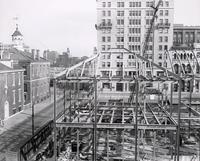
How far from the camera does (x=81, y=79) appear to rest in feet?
59.3

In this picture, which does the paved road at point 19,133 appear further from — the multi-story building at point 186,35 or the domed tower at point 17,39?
the multi-story building at point 186,35

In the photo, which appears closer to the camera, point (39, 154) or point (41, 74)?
point (39, 154)

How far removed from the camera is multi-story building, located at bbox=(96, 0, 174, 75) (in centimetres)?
6056

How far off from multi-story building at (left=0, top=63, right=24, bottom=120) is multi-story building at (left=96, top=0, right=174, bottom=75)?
25942mm

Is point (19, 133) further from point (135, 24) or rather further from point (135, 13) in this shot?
point (135, 13)

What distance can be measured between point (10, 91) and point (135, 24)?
114ft

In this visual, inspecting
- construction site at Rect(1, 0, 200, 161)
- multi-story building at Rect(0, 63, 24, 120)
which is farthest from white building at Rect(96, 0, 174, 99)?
construction site at Rect(1, 0, 200, 161)

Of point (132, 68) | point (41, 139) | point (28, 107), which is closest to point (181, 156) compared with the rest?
point (41, 139)

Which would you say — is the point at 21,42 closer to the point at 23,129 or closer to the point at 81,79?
the point at 23,129

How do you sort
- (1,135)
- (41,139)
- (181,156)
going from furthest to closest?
(1,135)
(41,139)
(181,156)

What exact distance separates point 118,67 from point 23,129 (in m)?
32.7

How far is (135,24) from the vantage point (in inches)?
2406

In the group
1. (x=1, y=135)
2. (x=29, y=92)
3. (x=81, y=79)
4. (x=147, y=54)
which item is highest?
(x=147, y=54)

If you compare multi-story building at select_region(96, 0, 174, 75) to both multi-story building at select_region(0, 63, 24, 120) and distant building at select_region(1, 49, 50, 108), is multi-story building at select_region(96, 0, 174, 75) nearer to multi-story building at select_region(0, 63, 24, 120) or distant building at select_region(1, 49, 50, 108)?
distant building at select_region(1, 49, 50, 108)
